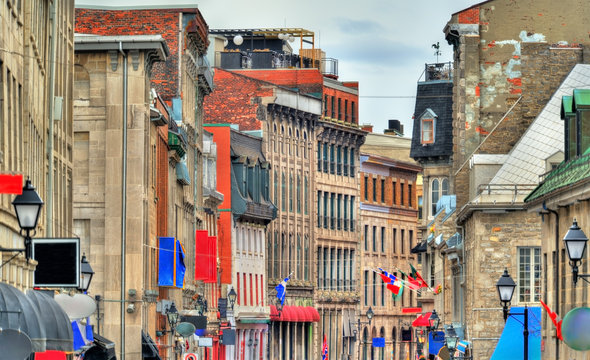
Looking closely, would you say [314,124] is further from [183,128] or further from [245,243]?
[183,128]

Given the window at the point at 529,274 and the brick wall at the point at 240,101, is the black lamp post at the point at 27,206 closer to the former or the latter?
the window at the point at 529,274

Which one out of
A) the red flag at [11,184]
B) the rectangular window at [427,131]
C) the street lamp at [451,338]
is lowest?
the street lamp at [451,338]

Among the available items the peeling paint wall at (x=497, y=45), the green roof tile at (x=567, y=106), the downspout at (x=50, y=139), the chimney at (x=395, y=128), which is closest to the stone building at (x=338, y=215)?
the chimney at (x=395, y=128)

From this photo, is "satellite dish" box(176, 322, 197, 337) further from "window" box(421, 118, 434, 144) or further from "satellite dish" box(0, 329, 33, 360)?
"satellite dish" box(0, 329, 33, 360)

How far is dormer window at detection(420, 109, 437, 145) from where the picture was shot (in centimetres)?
9244

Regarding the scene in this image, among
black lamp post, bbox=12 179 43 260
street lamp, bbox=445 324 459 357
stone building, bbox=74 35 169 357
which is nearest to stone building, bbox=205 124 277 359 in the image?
street lamp, bbox=445 324 459 357

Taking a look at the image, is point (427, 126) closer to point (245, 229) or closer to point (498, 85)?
point (245, 229)

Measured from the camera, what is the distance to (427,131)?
9350cm

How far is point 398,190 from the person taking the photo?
140 meters

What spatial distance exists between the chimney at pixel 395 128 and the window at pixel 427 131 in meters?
63.8

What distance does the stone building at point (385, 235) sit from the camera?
133375 mm

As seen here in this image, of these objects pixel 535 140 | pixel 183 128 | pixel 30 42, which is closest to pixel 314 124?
pixel 183 128

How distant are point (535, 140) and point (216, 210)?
29517 millimetres

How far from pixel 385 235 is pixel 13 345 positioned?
118 m
